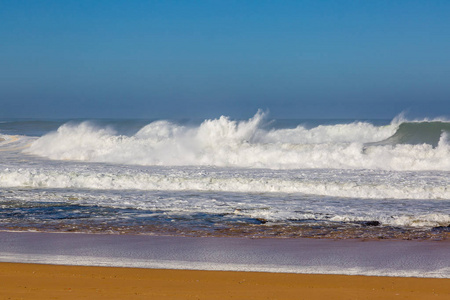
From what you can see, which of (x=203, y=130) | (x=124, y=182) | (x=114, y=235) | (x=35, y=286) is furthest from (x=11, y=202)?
(x=203, y=130)

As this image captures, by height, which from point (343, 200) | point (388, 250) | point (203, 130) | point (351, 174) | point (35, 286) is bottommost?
point (35, 286)

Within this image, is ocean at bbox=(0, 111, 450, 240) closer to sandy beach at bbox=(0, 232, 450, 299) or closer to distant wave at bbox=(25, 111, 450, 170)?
distant wave at bbox=(25, 111, 450, 170)

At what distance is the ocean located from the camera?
8.86 metres

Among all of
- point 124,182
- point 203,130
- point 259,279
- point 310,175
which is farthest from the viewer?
point 203,130

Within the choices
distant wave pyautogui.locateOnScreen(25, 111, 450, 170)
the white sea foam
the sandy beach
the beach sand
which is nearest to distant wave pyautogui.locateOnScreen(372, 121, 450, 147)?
distant wave pyautogui.locateOnScreen(25, 111, 450, 170)

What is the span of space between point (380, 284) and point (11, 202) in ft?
27.1

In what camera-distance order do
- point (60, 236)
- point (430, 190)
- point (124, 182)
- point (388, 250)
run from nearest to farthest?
1. point (388, 250)
2. point (60, 236)
3. point (430, 190)
4. point (124, 182)

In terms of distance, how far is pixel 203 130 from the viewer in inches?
928

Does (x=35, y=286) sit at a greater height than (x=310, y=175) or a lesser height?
lesser

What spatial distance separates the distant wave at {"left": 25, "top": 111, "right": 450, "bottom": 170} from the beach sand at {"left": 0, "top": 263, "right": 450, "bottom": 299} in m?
12.2

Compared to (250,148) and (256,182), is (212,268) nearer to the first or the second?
(256,182)

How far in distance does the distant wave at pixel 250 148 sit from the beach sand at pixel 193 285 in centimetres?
1220

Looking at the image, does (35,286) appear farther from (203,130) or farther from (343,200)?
(203,130)

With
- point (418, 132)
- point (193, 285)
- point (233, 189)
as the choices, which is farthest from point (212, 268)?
point (418, 132)
